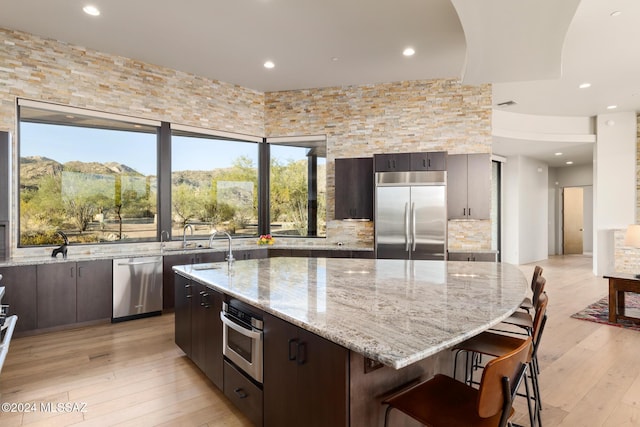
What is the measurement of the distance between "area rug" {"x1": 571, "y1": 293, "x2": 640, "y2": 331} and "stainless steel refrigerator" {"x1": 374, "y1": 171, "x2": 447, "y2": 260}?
2049mm

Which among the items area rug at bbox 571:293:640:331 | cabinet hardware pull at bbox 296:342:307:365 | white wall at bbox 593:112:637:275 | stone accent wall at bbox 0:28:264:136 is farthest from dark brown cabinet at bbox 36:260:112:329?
white wall at bbox 593:112:637:275

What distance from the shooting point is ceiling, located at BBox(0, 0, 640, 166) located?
3.35 m

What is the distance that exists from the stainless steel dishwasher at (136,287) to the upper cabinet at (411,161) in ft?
11.6

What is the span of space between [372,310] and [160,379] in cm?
213

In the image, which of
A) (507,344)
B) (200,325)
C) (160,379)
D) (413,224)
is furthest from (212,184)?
(507,344)

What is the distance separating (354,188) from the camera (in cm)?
588

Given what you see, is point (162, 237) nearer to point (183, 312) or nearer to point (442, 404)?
point (183, 312)

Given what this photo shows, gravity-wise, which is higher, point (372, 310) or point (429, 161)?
point (429, 161)

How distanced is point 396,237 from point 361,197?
0.91m

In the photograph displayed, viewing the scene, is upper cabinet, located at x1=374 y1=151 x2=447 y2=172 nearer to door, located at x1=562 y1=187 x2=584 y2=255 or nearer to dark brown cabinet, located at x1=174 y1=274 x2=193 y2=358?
dark brown cabinet, located at x1=174 y1=274 x2=193 y2=358

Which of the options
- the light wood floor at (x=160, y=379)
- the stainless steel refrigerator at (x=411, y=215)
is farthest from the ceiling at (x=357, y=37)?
the light wood floor at (x=160, y=379)

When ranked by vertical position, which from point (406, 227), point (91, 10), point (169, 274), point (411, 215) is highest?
point (91, 10)

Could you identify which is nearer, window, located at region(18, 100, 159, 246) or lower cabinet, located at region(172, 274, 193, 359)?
lower cabinet, located at region(172, 274, 193, 359)

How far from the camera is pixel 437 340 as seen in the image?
1.38 m
